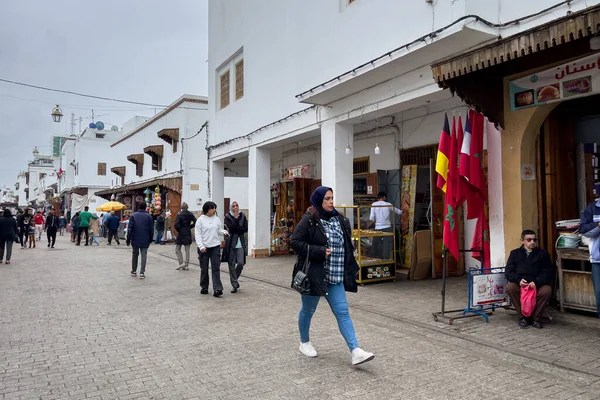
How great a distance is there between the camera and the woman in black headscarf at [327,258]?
4.30 m

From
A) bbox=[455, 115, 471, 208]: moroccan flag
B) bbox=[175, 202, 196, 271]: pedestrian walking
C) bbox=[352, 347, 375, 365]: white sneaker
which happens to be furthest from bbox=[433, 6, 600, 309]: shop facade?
bbox=[175, 202, 196, 271]: pedestrian walking

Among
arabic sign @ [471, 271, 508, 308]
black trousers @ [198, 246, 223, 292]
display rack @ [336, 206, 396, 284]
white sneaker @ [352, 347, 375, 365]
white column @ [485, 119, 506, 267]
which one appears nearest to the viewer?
white sneaker @ [352, 347, 375, 365]

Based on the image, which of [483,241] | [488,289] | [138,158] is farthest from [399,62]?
[138,158]

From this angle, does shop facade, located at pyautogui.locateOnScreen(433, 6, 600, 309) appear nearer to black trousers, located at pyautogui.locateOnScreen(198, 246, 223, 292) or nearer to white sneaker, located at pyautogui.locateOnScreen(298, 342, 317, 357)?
white sneaker, located at pyautogui.locateOnScreen(298, 342, 317, 357)

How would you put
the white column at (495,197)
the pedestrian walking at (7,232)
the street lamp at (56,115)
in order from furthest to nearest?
1. the street lamp at (56,115)
2. the pedestrian walking at (7,232)
3. the white column at (495,197)

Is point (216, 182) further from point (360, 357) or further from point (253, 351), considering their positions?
point (360, 357)

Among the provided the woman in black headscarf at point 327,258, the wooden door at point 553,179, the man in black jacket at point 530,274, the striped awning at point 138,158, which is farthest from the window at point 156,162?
the woman in black headscarf at point 327,258

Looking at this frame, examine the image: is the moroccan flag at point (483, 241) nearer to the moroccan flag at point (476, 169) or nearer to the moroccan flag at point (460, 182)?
the moroccan flag at point (476, 169)

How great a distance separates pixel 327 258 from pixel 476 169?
9.85 ft

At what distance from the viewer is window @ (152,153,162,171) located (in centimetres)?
2577

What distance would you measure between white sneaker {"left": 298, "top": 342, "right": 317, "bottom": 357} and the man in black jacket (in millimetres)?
2931

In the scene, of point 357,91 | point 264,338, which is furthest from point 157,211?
point 264,338

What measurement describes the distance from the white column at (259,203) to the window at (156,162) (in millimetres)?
13389

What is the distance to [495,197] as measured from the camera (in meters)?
6.79
